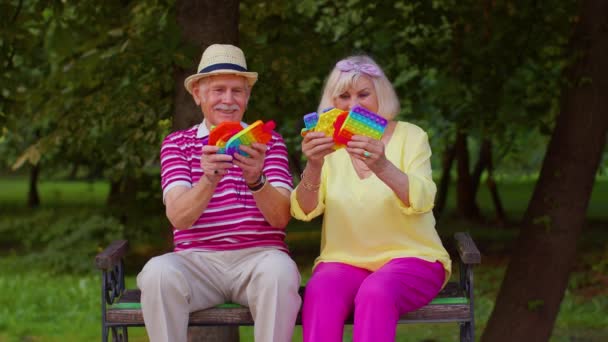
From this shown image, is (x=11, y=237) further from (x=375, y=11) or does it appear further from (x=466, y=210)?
(x=375, y=11)

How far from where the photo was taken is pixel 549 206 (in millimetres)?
6789

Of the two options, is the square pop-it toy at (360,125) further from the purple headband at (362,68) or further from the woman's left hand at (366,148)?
the purple headband at (362,68)

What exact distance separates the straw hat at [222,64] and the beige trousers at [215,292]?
82 centimetres

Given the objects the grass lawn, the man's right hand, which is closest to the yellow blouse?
the man's right hand

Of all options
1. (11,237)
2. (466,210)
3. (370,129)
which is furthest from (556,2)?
(11,237)

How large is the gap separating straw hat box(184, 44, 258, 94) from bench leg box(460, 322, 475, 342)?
1.47 meters

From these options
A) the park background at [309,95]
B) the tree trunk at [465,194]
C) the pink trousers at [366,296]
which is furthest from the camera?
the tree trunk at [465,194]

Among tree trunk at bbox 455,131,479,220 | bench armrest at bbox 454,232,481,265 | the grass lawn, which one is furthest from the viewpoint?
tree trunk at bbox 455,131,479,220

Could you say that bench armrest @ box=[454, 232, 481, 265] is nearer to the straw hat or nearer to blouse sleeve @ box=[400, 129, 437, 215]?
blouse sleeve @ box=[400, 129, 437, 215]

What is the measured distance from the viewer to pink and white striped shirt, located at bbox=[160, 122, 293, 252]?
4.46 meters

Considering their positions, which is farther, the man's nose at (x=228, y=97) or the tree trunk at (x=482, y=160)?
A: the tree trunk at (x=482, y=160)

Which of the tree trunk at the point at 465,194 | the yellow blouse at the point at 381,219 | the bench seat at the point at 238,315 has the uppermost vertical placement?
the yellow blouse at the point at 381,219

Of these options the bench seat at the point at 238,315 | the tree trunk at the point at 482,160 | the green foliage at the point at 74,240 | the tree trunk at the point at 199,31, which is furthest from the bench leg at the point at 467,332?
the tree trunk at the point at 482,160

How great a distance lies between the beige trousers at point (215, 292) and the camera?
13.5 ft
